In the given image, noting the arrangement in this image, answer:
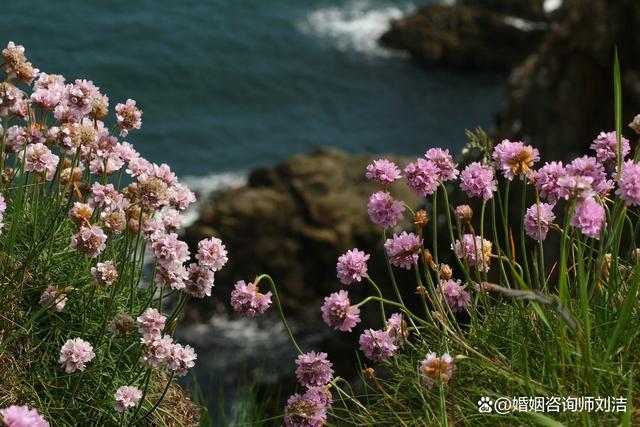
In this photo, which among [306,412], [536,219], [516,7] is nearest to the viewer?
[306,412]

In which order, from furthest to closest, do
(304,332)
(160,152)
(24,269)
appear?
(160,152) → (304,332) → (24,269)

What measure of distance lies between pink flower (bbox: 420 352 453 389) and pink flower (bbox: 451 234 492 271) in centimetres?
74

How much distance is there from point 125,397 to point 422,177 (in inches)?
58.9

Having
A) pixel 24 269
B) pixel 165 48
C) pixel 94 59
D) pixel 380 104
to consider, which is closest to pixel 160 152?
pixel 94 59

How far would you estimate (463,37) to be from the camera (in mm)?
30672

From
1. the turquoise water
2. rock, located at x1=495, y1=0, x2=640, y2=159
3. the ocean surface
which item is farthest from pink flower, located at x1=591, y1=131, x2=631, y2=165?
the turquoise water

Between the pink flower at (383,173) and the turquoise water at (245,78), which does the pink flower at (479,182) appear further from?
the turquoise water at (245,78)

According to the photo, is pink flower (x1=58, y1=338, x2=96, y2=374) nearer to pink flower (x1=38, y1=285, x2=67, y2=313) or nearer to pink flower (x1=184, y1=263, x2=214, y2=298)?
pink flower (x1=38, y1=285, x2=67, y2=313)

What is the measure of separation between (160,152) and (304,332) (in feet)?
25.0

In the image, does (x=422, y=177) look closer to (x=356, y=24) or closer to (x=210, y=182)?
(x=210, y=182)

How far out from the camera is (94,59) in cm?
2441

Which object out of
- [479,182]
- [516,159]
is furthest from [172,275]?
[516,159]

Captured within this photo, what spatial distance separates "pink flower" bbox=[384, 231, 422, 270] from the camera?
13.3 feet

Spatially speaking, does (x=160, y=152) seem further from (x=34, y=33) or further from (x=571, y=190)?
(x=571, y=190)
